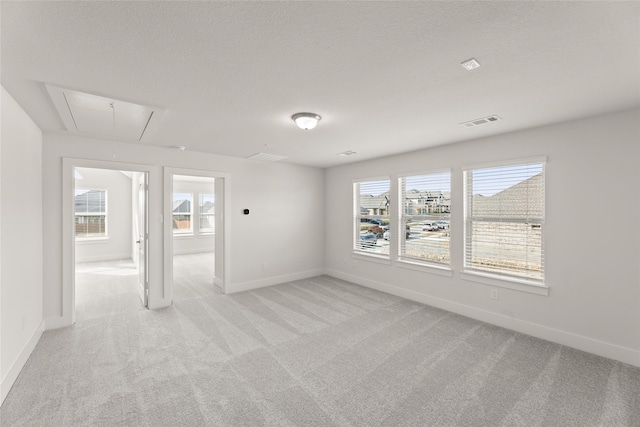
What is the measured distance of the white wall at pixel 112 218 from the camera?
7.51 metres

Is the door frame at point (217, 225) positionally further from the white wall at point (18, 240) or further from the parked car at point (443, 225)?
the parked car at point (443, 225)

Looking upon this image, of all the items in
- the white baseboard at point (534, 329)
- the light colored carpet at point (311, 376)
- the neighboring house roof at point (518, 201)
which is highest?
the neighboring house roof at point (518, 201)

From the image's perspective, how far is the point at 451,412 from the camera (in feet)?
6.61

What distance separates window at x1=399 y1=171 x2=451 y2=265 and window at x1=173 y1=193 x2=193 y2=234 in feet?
24.3

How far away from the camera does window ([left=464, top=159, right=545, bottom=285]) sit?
10.8ft

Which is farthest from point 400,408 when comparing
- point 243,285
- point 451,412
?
point 243,285

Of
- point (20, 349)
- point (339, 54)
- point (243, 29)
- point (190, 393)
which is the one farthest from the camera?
point (20, 349)

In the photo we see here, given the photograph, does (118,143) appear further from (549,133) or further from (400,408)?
(549,133)

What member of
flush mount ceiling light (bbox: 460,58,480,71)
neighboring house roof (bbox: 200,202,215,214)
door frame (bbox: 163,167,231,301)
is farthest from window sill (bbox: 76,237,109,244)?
flush mount ceiling light (bbox: 460,58,480,71)

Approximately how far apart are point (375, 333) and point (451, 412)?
1.31 metres

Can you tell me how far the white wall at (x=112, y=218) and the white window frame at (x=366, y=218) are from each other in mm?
6795

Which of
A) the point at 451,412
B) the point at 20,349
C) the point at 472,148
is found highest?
the point at 472,148

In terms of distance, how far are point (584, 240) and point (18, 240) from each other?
5.57 meters

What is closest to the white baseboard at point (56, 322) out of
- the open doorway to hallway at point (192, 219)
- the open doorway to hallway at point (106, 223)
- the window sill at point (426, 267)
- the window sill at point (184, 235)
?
the open doorway to hallway at point (106, 223)
